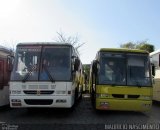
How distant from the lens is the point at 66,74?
54.0 feet

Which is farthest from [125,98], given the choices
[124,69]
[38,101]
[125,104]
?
[38,101]

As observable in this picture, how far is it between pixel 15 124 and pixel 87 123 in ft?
8.61

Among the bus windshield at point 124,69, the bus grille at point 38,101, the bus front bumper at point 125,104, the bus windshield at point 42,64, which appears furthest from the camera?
the bus windshield at point 124,69

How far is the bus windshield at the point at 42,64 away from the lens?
1641cm

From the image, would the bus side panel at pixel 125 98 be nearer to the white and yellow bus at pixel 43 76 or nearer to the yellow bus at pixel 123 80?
the yellow bus at pixel 123 80

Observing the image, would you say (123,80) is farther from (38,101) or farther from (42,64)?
(38,101)

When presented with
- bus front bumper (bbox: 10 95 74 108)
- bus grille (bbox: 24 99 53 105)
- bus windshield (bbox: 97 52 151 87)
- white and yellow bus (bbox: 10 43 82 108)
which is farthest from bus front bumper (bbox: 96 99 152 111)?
bus grille (bbox: 24 99 53 105)

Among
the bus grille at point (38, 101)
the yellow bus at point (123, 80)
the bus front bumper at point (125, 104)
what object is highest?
the yellow bus at point (123, 80)


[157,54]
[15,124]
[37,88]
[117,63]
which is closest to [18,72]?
[37,88]

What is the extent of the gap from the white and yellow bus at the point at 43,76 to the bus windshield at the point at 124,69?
146 cm

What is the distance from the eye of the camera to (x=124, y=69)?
1745cm

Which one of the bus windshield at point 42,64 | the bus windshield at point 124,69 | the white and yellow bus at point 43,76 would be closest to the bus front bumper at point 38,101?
the white and yellow bus at point 43,76

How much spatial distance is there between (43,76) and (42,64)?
1.86 ft

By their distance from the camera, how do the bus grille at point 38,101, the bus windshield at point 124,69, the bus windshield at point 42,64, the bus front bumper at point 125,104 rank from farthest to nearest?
the bus windshield at point 124,69, the bus front bumper at point 125,104, the bus windshield at point 42,64, the bus grille at point 38,101
